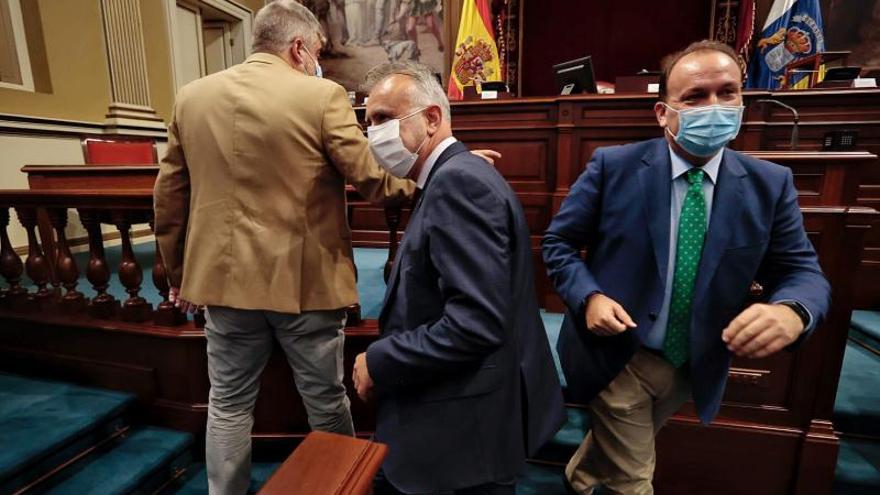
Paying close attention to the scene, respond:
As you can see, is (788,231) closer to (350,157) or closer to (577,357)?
(577,357)

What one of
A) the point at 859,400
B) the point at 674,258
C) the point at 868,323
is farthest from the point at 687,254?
the point at 868,323

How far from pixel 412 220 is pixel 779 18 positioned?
18.8 feet

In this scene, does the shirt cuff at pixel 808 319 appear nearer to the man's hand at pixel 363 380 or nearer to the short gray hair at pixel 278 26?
the man's hand at pixel 363 380

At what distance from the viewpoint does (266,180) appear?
1.36 metres

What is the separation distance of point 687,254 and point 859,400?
1.82 meters

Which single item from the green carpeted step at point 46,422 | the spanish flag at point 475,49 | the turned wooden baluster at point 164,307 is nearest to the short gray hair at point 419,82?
the turned wooden baluster at point 164,307

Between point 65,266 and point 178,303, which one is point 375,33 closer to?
point 65,266

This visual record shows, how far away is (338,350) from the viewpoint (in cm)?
156

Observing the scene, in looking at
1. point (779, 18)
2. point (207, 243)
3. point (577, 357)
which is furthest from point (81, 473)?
point (779, 18)

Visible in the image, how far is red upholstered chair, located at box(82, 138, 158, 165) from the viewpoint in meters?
4.00

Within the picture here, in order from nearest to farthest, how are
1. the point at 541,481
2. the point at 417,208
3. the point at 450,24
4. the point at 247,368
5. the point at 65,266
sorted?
the point at 417,208 → the point at 247,368 → the point at 541,481 → the point at 65,266 → the point at 450,24

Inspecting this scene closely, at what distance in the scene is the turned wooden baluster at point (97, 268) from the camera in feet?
6.58

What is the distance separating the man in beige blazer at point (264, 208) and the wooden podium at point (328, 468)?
71 centimetres

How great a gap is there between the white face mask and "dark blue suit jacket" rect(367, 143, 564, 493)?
0.12 m
